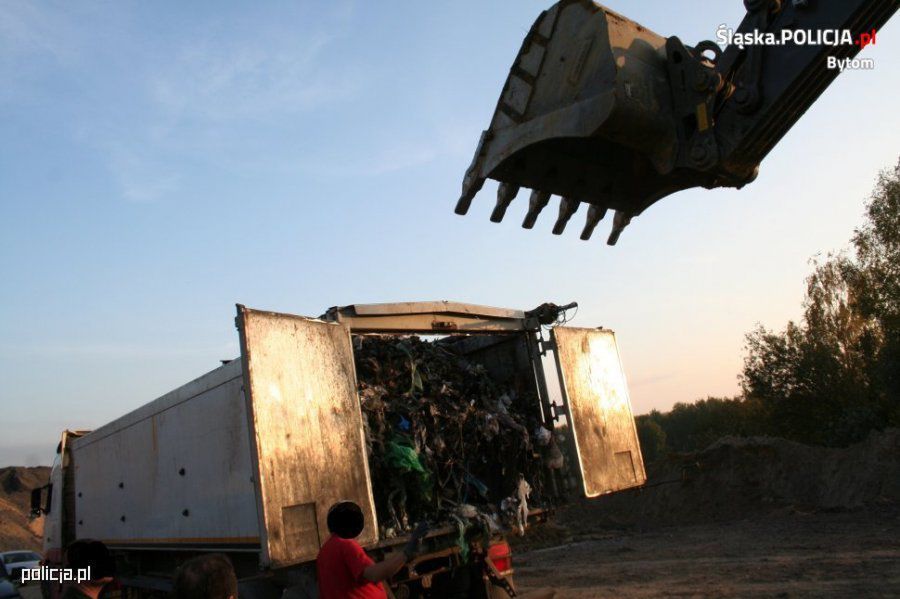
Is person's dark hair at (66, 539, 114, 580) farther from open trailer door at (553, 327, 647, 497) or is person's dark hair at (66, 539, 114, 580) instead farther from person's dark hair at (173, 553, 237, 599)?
open trailer door at (553, 327, 647, 497)

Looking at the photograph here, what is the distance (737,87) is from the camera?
11.4 feet

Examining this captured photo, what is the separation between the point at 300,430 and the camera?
4.74 meters

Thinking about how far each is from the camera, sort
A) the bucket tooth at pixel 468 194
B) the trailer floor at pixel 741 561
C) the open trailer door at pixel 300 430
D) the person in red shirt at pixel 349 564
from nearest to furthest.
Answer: the person in red shirt at pixel 349 564, the bucket tooth at pixel 468 194, the open trailer door at pixel 300 430, the trailer floor at pixel 741 561

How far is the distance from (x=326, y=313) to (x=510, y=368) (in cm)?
230

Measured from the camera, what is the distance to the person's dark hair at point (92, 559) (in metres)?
2.89

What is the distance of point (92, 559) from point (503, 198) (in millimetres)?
2772

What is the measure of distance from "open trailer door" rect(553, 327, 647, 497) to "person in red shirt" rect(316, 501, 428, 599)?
3303mm

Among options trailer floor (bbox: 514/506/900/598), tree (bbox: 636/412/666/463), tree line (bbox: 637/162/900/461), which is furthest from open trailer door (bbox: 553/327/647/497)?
tree (bbox: 636/412/666/463)

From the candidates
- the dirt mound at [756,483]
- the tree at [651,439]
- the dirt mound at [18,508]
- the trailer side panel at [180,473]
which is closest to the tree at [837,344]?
the dirt mound at [756,483]

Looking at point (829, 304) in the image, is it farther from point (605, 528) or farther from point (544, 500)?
point (544, 500)

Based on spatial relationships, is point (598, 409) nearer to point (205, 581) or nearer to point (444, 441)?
point (444, 441)

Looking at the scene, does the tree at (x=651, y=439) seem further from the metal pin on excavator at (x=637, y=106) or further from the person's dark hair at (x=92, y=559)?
the person's dark hair at (x=92, y=559)

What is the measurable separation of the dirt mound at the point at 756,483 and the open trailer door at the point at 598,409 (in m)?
8.50

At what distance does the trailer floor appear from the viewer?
782 centimetres
